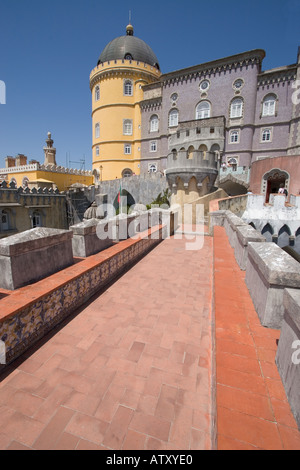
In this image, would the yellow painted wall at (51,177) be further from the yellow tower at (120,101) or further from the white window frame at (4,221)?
the white window frame at (4,221)

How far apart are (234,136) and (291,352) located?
82.7 ft

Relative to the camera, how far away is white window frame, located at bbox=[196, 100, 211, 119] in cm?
2392

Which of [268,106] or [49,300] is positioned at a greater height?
[268,106]

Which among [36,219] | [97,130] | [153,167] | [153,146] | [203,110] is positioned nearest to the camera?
Answer: [36,219]

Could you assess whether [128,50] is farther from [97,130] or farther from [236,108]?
[236,108]

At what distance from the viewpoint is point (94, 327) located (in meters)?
3.33

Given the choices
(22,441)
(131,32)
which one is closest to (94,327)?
(22,441)

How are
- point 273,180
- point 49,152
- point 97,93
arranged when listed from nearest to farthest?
1. point 273,180
2. point 49,152
3. point 97,93

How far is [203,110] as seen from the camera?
79.6 ft

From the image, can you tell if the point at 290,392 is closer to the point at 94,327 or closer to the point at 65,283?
the point at 94,327

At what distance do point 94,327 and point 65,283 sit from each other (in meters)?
0.80

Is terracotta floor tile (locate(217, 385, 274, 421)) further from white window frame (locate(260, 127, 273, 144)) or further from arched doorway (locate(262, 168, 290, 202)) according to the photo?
white window frame (locate(260, 127, 273, 144))

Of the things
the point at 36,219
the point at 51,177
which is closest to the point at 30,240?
the point at 36,219

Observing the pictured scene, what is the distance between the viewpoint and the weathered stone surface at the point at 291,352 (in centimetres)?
144
